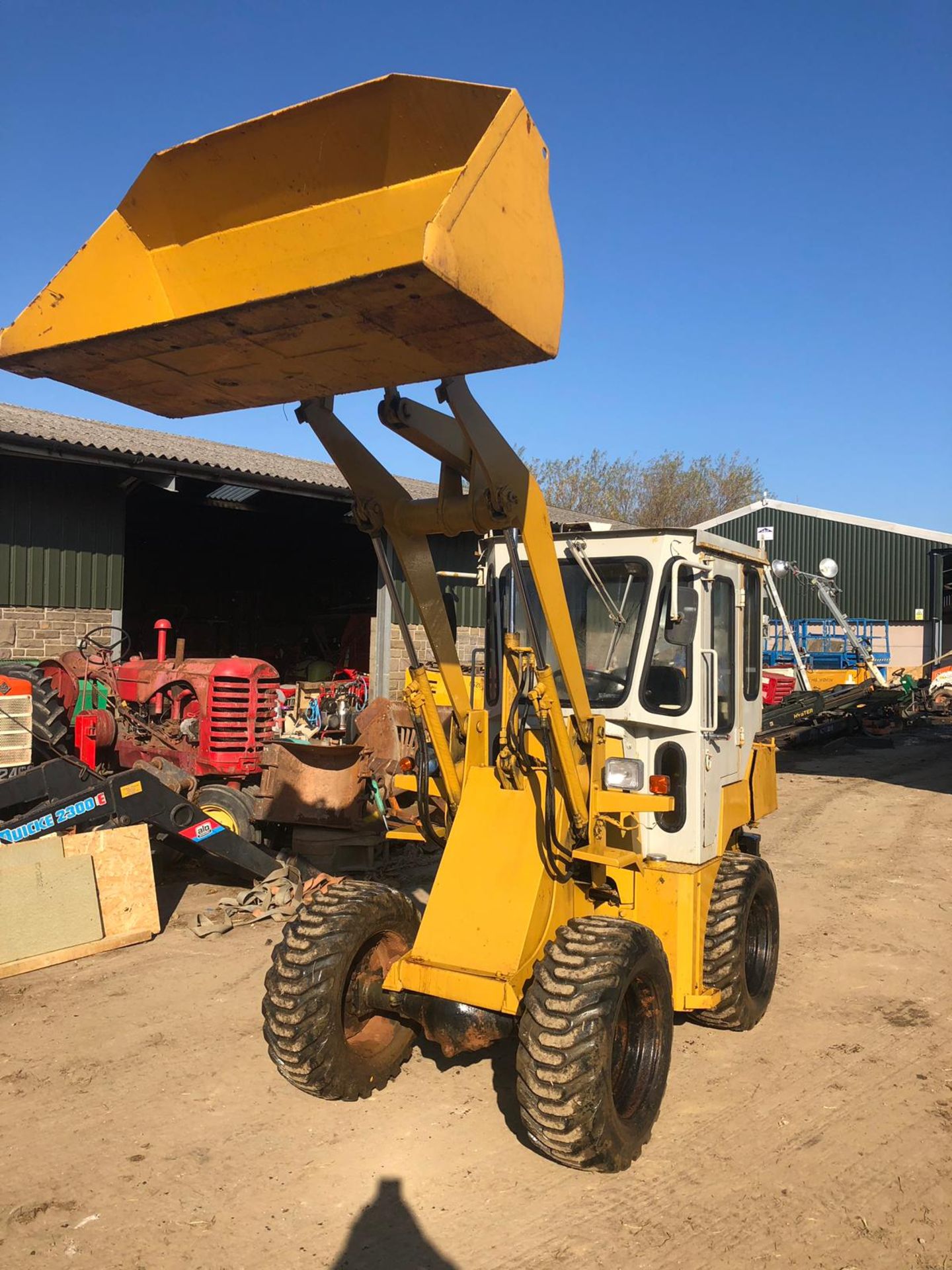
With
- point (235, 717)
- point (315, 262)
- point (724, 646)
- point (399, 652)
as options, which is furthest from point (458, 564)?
point (315, 262)

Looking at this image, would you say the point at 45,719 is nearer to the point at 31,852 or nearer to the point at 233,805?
the point at 233,805

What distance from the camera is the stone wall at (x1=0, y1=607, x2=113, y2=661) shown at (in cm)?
1070

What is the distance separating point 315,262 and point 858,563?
27.4m

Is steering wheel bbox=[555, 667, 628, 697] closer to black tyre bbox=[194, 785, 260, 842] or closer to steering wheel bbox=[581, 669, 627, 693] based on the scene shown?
steering wheel bbox=[581, 669, 627, 693]

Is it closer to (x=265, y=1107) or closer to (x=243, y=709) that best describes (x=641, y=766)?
(x=265, y=1107)

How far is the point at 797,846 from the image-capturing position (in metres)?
9.86

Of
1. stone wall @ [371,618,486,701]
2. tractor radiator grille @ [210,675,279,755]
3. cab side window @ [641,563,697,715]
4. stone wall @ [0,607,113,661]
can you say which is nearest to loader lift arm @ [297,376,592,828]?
cab side window @ [641,563,697,715]

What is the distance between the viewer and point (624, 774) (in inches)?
159

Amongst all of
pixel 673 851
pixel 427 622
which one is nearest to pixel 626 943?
pixel 673 851

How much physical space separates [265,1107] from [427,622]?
2.23 m

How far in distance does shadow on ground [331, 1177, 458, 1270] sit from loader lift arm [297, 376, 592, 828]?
5.03 feet

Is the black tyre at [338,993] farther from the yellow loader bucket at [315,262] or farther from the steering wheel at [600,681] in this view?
the yellow loader bucket at [315,262]

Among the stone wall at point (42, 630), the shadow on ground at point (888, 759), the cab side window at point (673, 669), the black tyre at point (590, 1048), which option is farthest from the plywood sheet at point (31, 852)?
the shadow on ground at point (888, 759)

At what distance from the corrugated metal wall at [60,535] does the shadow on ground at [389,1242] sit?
903 cm
